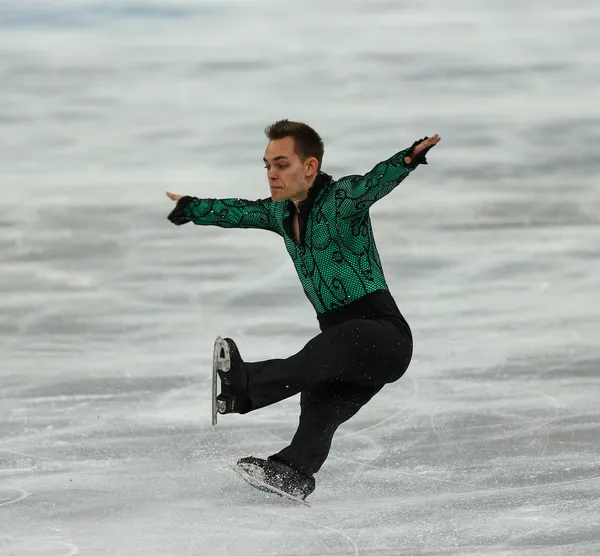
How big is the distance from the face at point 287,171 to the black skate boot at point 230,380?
0.58 m

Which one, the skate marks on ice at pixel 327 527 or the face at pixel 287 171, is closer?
the skate marks on ice at pixel 327 527

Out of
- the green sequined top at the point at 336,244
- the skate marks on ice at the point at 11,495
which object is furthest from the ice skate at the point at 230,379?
the skate marks on ice at the point at 11,495

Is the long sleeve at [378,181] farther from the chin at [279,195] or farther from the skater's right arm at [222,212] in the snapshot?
the skater's right arm at [222,212]

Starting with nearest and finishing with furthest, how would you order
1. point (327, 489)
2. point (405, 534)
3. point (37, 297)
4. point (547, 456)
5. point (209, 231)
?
point (405, 534), point (327, 489), point (547, 456), point (37, 297), point (209, 231)

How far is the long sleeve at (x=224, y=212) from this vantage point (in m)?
4.63

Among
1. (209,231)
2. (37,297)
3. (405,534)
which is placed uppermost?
(209,231)

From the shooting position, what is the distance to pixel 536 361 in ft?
22.4

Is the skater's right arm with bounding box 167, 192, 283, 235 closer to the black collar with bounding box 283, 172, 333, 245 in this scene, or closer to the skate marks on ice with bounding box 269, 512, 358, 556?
the black collar with bounding box 283, 172, 333, 245

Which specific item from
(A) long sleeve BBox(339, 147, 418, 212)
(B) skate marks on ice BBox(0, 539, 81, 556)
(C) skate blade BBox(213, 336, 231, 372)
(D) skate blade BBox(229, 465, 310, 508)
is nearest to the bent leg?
(D) skate blade BBox(229, 465, 310, 508)

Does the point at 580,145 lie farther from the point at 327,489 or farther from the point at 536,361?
the point at 327,489

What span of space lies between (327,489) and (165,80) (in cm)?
599

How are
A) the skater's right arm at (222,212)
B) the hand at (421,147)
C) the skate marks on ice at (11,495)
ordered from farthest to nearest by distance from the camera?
1. the skate marks on ice at (11,495)
2. the skater's right arm at (222,212)
3. the hand at (421,147)

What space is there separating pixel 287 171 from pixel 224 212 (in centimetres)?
38

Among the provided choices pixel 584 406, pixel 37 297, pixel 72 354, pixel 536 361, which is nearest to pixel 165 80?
pixel 37 297
